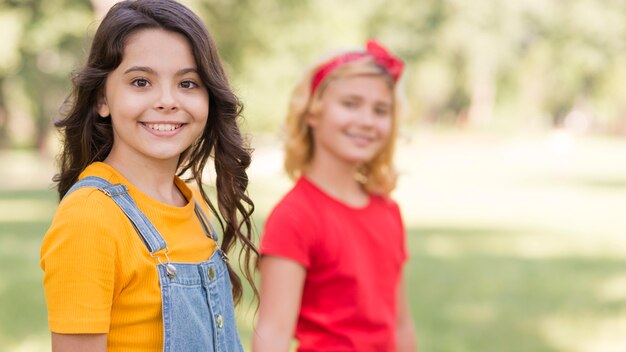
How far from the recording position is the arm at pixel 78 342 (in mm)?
1639

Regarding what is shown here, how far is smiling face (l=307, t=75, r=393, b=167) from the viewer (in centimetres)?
286

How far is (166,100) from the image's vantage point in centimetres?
184

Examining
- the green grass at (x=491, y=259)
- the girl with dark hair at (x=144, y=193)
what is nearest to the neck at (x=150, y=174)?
the girl with dark hair at (x=144, y=193)

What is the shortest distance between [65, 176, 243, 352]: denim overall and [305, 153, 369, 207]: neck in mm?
965

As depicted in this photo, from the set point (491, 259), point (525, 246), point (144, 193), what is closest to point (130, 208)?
point (144, 193)

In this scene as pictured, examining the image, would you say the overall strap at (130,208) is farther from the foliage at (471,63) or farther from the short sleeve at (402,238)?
the foliage at (471,63)

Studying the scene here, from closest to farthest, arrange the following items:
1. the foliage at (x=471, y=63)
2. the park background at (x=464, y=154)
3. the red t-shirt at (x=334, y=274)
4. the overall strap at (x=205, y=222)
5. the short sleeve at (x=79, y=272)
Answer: the short sleeve at (x=79, y=272) < the overall strap at (x=205, y=222) < the red t-shirt at (x=334, y=274) < the park background at (x=464, y=154) < the foliage at (x=471, y=63)

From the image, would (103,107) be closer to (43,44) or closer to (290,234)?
(290,234)

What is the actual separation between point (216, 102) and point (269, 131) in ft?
87.0

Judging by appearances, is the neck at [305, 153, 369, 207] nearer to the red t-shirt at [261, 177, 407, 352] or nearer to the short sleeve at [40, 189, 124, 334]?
the red t-shirt at [261, 177, 407, 352]

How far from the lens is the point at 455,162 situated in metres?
27.6

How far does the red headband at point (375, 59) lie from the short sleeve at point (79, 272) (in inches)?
55.1

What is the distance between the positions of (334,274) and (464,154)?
2931cm

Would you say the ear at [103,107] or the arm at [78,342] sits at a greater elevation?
the ear at [103,107]
